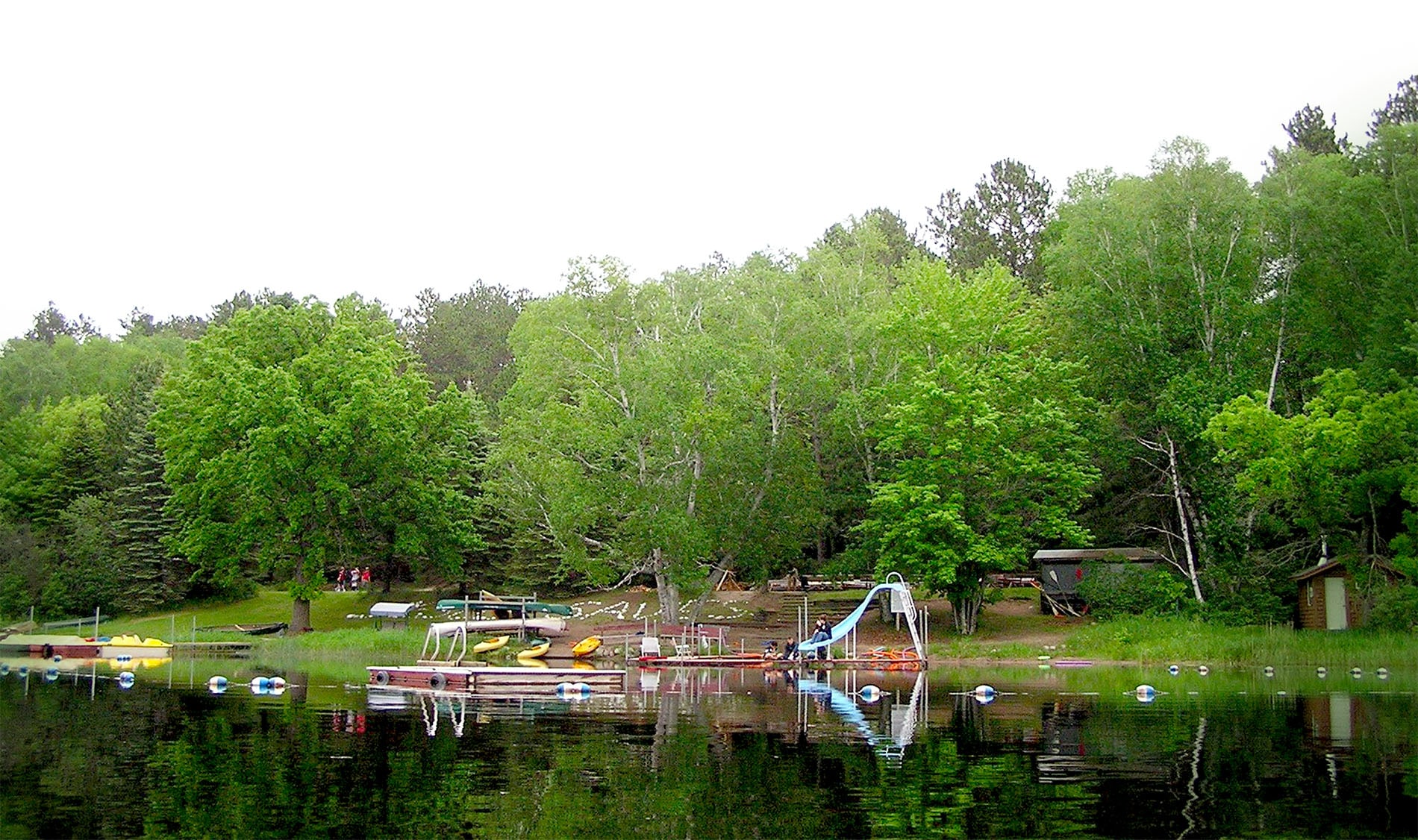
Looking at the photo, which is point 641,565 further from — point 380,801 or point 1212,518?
point 380,801

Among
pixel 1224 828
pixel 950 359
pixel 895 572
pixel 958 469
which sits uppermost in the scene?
pixel 950 359

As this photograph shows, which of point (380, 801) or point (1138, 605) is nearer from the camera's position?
point (380, 801)

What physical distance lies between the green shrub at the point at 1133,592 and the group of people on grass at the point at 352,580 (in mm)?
42574

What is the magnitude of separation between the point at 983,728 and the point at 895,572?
26.7 meters

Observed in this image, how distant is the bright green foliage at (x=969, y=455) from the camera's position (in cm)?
5831

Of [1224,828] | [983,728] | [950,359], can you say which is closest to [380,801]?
[1224,828]

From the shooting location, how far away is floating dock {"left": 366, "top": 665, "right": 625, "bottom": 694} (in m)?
43.8

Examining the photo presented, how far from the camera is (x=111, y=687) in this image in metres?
43.2

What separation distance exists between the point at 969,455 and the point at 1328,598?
15.3 metres

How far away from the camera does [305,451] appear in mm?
66000

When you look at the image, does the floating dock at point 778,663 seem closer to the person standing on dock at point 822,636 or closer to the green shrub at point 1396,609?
the person standing on dock at point 822,636

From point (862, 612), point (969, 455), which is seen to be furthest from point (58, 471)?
point (969, 455)

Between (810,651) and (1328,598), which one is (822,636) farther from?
(1328,598)

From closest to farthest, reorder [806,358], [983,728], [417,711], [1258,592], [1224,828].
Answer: [1224,828] < [983,728] < [417,711] < [1258,592] < [806,358]
